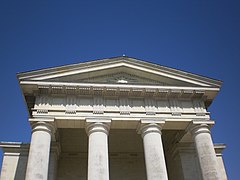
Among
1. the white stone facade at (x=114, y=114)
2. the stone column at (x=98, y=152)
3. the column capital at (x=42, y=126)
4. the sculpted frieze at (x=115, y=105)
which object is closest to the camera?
the stone column at (x=98, y=152)

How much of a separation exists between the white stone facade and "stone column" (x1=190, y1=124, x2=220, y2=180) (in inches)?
1.7

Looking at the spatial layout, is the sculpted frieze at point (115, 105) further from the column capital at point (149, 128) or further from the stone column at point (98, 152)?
the stone column at point (98, 152)

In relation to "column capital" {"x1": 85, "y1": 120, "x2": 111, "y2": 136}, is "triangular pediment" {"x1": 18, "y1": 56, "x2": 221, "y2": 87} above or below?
above

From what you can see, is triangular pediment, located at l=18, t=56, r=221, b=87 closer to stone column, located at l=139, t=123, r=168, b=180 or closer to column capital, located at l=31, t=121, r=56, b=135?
stone column, located at l=139, t=123, r=168, b=180

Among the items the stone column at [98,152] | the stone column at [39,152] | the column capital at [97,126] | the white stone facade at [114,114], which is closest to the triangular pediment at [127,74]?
the white stone facade at [114,114]

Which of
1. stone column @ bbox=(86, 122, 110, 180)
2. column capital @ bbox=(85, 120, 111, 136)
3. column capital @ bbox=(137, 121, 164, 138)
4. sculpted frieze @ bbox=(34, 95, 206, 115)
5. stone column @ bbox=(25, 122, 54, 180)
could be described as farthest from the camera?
sculpted frieze @ bbox=(34, 95, 206, 115)

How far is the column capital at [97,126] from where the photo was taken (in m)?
22.4

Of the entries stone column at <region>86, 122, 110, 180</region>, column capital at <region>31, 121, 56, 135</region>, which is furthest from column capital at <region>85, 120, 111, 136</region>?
column capital at <region>31, 121, 56, 135</region>

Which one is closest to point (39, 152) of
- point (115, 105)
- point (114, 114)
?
point (114, 114)

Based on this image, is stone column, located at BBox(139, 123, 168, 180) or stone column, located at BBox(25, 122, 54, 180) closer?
stone column, located at BBox(25, 122, 54, 180)

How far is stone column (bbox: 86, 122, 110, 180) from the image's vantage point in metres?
20.1

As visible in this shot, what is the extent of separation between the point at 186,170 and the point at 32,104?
52.4 ft

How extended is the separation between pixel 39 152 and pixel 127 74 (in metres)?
10.9

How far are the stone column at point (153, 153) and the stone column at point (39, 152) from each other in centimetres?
761
